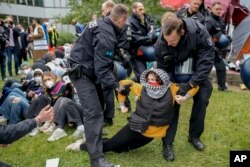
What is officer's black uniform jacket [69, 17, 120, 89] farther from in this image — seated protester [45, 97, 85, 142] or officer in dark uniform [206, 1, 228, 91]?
officer in dark uniform [206, 1, 228, 91]

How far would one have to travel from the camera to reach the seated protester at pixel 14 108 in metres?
6.06

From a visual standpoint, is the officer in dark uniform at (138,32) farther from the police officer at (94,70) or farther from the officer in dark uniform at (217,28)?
the police officer at (94,70)

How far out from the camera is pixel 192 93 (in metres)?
4.43

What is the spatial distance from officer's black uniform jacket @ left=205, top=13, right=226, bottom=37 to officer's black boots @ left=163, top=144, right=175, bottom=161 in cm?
312

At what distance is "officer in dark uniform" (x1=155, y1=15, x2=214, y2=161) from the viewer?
163 inches

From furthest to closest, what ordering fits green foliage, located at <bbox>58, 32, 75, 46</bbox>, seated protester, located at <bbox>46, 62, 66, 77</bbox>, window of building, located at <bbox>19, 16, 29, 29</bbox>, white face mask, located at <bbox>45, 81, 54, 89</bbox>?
1. window of building, located at <bbox>19, 16, 29, 29</bbox>
2. green foliage, located at <bbox>58, 32, 75, 46</bbox>
3. seated protester, located at <bbox>46, 62, 66, 77</bbox>
4. white face mask, located at <bbox>45, 81, 54, 89</bbox>

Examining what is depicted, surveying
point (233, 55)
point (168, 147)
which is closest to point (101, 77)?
point (168, 147)

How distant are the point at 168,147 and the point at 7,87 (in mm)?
3600

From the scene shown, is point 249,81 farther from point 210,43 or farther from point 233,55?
point 233,55

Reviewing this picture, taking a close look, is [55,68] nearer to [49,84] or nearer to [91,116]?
[49,84]

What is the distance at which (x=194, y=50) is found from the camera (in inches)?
170

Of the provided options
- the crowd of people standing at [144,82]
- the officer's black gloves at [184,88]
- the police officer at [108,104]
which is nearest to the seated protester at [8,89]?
the crowd of people standing at [144,82]

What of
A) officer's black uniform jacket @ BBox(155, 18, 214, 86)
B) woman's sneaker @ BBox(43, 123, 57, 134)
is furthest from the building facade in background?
officer's black uniform jacket @ BBox(155, 18, 214, 86)

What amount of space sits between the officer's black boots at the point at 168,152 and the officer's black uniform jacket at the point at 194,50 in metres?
0.84
